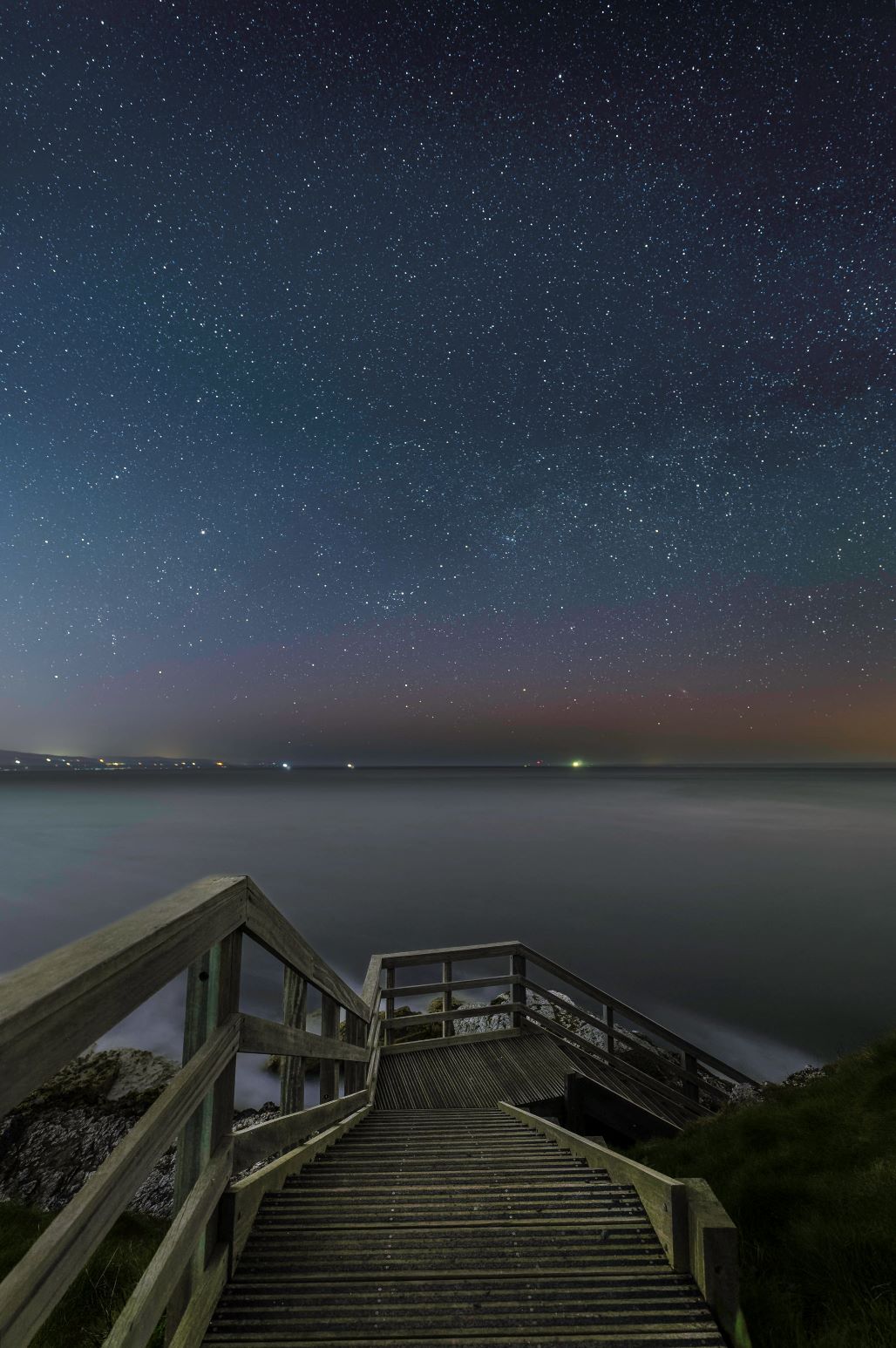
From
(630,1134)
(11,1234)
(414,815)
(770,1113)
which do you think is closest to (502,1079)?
(630,1134)

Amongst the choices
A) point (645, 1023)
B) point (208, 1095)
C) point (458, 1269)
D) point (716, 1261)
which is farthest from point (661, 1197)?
point (645, 1023)

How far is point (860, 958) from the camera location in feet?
64.3

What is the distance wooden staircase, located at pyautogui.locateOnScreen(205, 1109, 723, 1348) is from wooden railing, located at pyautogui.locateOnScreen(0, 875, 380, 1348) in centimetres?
15

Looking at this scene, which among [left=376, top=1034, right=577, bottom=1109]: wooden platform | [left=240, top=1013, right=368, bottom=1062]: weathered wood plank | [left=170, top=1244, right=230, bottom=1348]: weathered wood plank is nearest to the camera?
[left=170, top=1244, right=230, bottom=1348]: weathered wood plank

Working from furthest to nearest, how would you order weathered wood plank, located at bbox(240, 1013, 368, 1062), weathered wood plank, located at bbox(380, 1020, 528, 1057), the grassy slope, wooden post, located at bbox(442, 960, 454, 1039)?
wooden post, located at bbox(442, 960, 454, 1039)
weathered wood plank, located at bbox(380, 1020, 528, 1057)
the grassy slope
weathered wood plank, located at bbox(240, 1013, 368, 1062)

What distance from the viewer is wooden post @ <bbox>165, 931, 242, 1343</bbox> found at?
5.82 ft

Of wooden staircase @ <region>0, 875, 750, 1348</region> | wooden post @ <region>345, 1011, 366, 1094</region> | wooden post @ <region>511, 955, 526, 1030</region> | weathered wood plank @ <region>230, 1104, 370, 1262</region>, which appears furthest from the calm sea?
wooden staircase @ <region>0, 875, 750, 1348</region>

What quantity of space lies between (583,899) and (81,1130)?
2303 cm

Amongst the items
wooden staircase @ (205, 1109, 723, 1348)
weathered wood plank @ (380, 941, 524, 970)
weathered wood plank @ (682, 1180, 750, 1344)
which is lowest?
weathered wood plank @ (380, 941, 524, 970)

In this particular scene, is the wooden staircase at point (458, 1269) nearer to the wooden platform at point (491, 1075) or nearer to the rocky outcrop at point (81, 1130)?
the wooden platform at point (491, 1075)

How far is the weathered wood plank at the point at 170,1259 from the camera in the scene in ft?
4.00

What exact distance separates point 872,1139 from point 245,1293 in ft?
13.7

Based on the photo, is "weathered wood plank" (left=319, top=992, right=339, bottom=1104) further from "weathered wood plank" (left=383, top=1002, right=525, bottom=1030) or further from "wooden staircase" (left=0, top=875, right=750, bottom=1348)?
"weathered wood plank" (left=383, top=1002, right=525, bottom=1030)

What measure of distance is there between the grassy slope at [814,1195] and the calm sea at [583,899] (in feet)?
31.1
